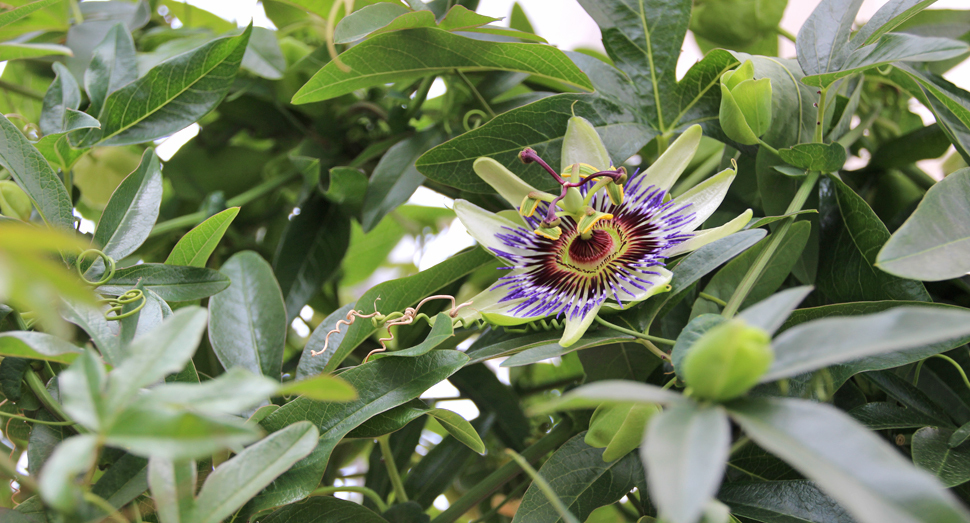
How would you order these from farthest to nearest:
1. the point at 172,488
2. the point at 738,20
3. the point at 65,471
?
the point at 738,20 → the point at 172,488 → the point at 65,471

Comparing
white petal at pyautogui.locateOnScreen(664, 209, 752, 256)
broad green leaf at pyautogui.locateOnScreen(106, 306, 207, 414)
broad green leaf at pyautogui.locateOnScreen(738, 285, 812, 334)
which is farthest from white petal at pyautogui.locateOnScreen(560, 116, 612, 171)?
broad green leaf at pyautogui.locateOnScreen(106, 306, 207, 414)

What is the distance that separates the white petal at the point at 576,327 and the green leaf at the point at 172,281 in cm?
34

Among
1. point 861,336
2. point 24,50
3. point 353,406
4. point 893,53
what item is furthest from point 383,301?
point 24,50

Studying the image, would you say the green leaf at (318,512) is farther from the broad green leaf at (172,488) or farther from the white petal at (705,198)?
the white petal at (705,198)

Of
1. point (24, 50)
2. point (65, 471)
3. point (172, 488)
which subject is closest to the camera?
point (65, 471)

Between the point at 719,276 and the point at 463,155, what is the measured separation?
308mm

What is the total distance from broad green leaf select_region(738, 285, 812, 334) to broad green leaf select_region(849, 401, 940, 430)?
32 cm

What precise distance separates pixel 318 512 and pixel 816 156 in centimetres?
62

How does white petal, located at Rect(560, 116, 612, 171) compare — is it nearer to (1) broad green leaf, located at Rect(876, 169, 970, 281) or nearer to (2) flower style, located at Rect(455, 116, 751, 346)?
(2) flower style, located at Rect(455, 116, 751, 346)

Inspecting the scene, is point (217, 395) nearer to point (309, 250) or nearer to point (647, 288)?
point (647, 288)

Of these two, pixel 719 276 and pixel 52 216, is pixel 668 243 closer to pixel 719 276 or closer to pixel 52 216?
pixel 719 276

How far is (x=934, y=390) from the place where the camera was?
718mm

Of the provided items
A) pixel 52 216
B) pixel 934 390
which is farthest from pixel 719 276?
pixel 52 216

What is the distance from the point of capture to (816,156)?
663mm
